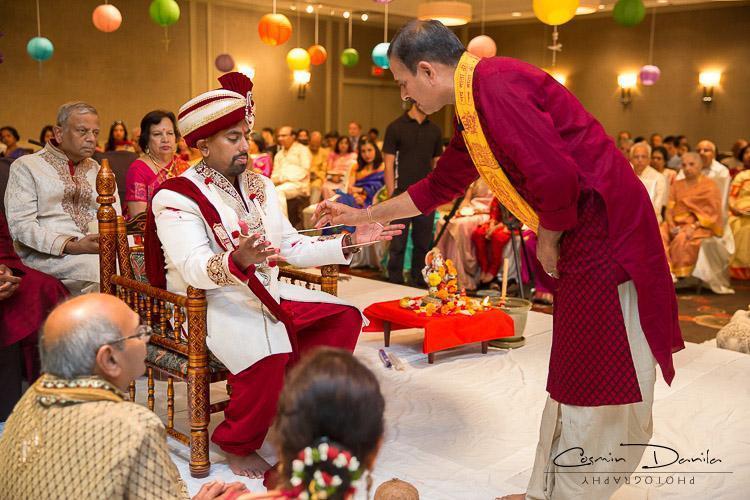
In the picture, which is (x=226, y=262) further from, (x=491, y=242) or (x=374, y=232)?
(x=491, y=242)

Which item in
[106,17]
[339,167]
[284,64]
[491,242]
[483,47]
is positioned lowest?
[491,242]

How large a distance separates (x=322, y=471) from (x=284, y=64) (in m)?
14.8

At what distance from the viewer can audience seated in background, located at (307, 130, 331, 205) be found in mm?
10977

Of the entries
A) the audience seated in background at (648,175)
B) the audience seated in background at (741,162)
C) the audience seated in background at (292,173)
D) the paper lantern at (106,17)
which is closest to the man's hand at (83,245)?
the audience seated in background at (648,175)

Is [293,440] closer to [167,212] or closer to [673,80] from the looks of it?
[167,212]

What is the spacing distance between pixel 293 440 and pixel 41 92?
12.3 metres

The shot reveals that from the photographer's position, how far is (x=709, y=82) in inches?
533

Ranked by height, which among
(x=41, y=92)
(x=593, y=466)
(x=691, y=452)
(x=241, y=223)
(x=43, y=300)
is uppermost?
(x=41, y=92)

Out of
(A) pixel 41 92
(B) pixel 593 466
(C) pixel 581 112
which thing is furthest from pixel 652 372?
(A) pixel 41 92

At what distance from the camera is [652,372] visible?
2.38 m

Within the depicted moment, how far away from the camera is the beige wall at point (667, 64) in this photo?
43.7 feet

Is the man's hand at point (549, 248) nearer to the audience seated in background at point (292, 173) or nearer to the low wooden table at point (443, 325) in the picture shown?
the low wooden table at point (443, 325)

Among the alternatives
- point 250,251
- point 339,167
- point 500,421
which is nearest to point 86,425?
point 250,251

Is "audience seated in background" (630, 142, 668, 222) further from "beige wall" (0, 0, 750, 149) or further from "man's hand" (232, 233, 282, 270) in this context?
"beige wall" (0, 0, 750, 149)
